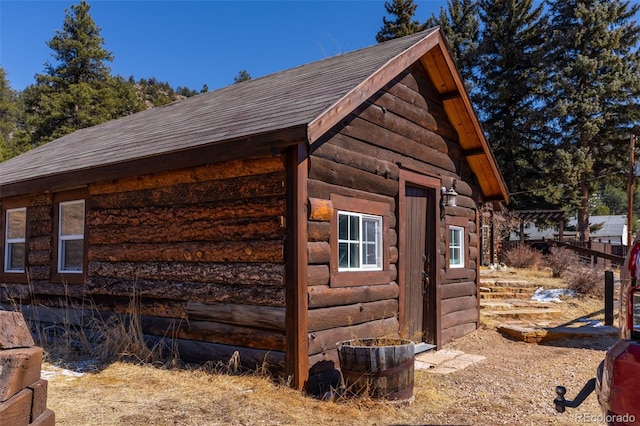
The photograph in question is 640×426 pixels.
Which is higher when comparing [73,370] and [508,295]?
[508,295]

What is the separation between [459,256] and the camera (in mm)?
9836

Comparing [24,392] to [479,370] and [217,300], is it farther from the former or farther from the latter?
[479,370]

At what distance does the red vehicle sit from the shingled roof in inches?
142

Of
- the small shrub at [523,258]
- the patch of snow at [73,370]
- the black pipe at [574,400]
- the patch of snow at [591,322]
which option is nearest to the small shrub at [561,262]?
the small shrub at [523,258]

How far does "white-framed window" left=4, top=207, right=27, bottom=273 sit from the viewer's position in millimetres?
9594

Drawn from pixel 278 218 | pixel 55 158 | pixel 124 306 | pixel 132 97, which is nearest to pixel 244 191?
pixel 278 218

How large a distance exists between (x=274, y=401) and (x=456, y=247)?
5.74m

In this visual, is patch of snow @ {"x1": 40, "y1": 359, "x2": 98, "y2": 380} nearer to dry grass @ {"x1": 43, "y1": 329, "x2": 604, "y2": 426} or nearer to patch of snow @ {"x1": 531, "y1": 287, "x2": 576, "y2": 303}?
dry grass @ {"x1": 43, "y1": 329, "x2": 604, "y2": 426}

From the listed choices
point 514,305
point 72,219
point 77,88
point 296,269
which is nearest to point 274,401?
point 296,269

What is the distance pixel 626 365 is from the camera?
1.92 m

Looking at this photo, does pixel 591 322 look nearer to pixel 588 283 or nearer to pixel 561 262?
pixel 588 283

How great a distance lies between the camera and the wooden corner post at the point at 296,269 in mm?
5527

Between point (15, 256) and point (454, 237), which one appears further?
point (15, 256)

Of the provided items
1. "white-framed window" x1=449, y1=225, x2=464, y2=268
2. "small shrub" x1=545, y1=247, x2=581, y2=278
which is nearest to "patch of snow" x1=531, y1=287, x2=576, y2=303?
"small shrub" x1=545, y1=247, x2=581, y2=278
